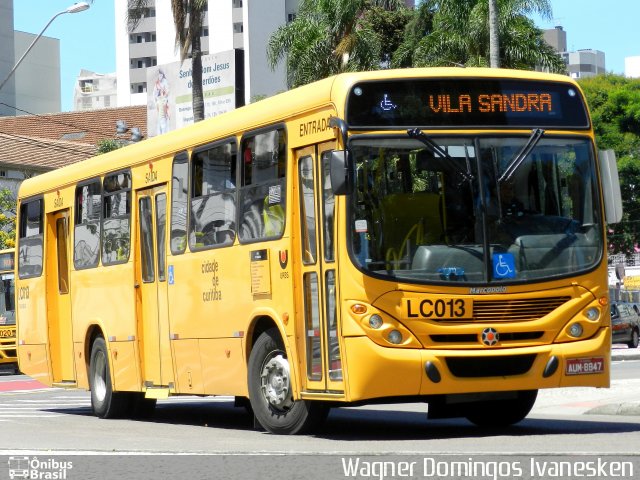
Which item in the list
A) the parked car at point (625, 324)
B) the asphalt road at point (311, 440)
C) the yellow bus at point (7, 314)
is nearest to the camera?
the asphalt road at point (311, 440)

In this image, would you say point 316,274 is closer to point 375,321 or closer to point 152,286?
point 375,321

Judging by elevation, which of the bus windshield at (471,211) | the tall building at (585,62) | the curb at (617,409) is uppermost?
the tall building at (585,62)

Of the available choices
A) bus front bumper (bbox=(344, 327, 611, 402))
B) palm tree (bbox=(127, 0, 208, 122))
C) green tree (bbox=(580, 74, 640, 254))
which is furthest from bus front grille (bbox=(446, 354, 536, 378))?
green tree (bbox=(580, 74, 640, 254))

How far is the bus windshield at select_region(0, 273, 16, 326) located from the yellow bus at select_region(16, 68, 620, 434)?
23.2 m

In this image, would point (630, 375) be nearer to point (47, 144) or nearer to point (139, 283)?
point (139, 283)

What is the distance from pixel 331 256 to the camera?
1280cm

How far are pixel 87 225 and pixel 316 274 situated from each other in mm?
6930

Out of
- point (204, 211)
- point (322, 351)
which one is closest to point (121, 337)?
point (204, 211)

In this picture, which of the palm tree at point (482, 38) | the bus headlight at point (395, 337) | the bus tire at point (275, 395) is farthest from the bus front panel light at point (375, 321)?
the palm tree at point (482, 38)

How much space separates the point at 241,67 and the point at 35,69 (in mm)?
58811

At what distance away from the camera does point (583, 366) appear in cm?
1295

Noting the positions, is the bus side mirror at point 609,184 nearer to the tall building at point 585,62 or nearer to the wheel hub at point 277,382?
the wheel hub at point 277,382

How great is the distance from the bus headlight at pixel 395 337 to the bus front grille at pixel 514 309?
690 mm

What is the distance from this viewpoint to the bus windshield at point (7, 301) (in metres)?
37.3
